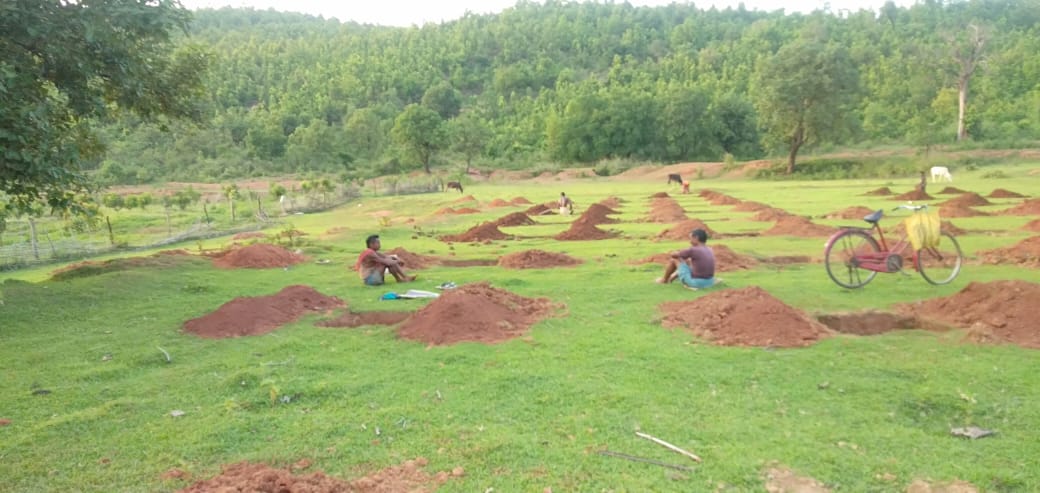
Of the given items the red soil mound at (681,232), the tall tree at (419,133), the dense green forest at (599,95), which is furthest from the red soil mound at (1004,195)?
the tall tree at (419,133)

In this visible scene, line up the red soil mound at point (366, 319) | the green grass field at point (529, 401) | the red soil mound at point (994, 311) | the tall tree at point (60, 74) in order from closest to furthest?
the green grass field at point (529, 401) → the red soil mound at point (994, 311) → the tall tree at point (60, 74) → the red soil mound at point (366, 319)

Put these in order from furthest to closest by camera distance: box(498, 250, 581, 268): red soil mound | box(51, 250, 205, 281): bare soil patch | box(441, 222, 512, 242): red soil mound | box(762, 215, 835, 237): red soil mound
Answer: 1. box(441, 222, 512, 242): red soil mound
2. box(762, 215, 835, 237): red soil mound
3. box(498, 250, 581, 268): red soil mound
4. box(51, 250, 205, 281): bare soil patch

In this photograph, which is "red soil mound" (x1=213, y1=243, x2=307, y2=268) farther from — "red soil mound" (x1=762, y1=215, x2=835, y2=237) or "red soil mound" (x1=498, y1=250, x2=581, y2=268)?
"red soil mound" (x1=762, y1=215, x2=835, y2=237)

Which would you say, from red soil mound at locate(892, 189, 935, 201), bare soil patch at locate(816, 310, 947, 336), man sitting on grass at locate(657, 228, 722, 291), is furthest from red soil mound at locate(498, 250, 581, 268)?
red soil mound at locate(892, 189, 935, 201)

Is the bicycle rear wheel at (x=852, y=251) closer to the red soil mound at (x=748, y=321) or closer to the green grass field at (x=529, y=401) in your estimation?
the green grass field at (x=529, y=401)

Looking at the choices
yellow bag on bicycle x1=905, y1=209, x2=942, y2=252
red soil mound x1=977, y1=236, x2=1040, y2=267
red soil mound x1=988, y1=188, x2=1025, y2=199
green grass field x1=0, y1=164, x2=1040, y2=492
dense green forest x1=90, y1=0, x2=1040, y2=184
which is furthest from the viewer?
dense green forest x1=90, y1=0, x2=1040, y2=184

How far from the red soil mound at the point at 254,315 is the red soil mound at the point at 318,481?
4.67 metres

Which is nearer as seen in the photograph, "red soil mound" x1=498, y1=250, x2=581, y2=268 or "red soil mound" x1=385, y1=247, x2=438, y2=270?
"red soil mound" x1=498, y1=250, x2=581, y2=268

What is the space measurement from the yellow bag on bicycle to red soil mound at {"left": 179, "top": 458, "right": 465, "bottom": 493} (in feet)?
28.9

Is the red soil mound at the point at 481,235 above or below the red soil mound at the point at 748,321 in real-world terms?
below

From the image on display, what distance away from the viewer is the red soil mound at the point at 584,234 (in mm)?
20219

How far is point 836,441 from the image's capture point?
17.5 feet

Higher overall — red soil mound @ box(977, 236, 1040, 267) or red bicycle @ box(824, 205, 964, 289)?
red bicycle @ box(824, 205, 964, 289)

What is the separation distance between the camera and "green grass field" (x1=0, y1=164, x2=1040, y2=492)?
504 centimetres
